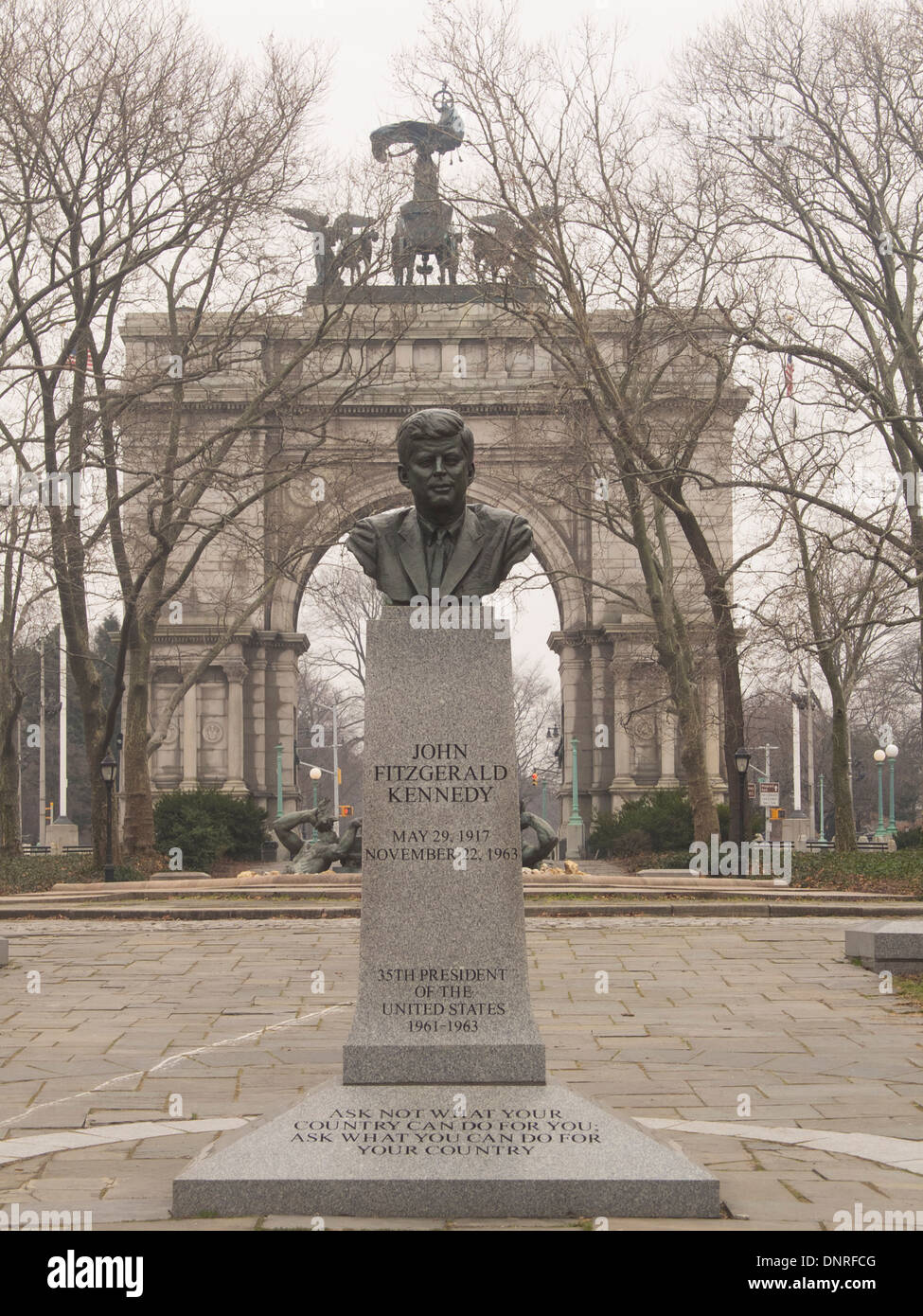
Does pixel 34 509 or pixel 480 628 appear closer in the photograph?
pixel 480 628

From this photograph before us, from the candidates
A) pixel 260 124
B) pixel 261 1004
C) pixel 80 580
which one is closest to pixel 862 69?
pixel 260 124

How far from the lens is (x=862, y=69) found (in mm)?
25578

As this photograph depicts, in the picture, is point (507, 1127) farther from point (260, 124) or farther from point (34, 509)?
point (260, 124)

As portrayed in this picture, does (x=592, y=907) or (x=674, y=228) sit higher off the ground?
(x=674, y=228)

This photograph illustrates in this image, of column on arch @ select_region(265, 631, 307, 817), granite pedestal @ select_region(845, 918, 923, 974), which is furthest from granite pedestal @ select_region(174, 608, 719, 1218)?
column on arch @ select_region(265, 631, 307, 817)

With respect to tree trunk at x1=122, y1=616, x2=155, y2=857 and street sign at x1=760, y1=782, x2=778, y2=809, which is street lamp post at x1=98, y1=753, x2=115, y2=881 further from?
street sign at x1=760, y1=782, x2=778, y2=809

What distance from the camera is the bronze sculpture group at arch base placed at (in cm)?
604

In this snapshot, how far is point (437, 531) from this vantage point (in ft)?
27.2

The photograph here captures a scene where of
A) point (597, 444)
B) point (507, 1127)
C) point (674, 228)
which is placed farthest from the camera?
point (597, 444)

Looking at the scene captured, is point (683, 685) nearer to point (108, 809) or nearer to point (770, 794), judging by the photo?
point (108, 809)

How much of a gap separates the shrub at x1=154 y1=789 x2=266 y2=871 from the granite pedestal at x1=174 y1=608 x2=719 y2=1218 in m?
28.4

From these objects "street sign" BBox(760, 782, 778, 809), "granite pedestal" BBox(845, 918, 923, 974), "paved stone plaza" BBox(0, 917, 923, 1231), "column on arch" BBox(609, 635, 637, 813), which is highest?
"column on arch" BBox(609, 635, 637, 813)

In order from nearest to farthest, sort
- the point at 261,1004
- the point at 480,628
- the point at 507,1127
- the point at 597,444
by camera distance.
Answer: the point at 507,1127 → the point at 480,628 → the point at 261,1004 → the point at 597,444

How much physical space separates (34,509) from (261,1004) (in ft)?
50.1
